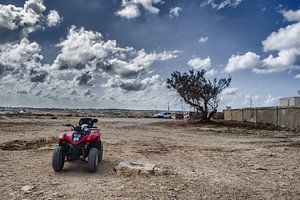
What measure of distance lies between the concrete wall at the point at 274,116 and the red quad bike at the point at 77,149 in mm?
23784

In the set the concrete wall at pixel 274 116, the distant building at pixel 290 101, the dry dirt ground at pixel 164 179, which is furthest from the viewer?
the distant building at pixel 290 101

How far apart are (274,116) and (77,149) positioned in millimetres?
28501

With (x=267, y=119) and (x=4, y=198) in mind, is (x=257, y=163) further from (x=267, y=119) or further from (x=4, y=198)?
(x=267, y=119)

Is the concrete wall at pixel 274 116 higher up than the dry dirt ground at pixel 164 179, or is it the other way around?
the concrete wall at pixel 274 116

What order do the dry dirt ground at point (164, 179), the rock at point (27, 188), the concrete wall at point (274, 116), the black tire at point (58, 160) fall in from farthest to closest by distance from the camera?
the concrete wall at point (274, 116) < the black tire at point (58, 160) < the rock at point (27, 188) < the dry dirt ground at point (164, 179)

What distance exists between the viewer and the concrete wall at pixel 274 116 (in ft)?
98.4

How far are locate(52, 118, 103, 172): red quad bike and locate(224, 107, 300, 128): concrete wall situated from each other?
2378 centimetres

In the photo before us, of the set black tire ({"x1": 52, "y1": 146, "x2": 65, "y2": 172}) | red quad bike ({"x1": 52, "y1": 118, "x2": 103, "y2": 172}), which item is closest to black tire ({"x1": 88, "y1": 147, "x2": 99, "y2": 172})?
red quad bike ({"x1": 52, "y1": 118, "x2": 103, "y2": 172})

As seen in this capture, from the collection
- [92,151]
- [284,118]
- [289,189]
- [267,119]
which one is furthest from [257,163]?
[267,119]

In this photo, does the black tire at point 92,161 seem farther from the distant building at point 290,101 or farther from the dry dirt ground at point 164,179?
the distant building at point 290,101

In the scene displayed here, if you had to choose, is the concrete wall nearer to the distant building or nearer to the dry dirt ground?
the distant building

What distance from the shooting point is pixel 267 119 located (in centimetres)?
3641

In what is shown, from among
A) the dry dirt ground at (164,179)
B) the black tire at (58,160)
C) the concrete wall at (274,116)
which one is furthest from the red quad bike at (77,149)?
the concrete wall at (274,116)

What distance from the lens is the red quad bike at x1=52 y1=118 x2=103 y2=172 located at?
9.28 m
